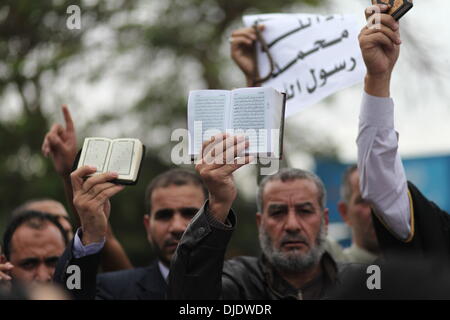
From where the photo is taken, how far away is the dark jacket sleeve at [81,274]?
2.76 m

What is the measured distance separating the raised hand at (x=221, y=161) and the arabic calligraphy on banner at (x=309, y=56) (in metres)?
1.00

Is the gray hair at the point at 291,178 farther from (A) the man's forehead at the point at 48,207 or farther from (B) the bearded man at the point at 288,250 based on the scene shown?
(A) the man's forehead at the point at 48,207

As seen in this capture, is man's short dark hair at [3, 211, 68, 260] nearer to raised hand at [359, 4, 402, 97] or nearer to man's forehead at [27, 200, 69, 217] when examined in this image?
man's forehead at [27, 200, 69, 217]

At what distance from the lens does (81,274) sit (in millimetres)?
2787

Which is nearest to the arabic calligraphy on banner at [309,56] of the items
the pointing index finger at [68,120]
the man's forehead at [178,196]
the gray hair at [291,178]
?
the gray hair at [291,178]

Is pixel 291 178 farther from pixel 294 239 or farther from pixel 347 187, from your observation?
pixel 347 187

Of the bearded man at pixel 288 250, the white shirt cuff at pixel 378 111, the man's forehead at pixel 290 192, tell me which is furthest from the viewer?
the man's forehead at pixel 290 192

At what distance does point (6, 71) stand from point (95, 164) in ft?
18.3

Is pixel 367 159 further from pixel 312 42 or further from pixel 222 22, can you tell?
pixel 222 22

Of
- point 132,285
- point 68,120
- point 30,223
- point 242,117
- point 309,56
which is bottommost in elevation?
point 132,285

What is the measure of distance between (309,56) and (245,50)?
32 centimetres

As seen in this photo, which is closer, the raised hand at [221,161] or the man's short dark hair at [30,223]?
the raised hand at [221,161]

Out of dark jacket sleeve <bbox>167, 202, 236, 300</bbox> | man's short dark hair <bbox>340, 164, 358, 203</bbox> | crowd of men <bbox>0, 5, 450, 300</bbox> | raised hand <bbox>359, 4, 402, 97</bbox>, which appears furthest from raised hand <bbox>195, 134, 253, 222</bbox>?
man's short dark hair <bbox>340, 164, 358, 203</bbox>

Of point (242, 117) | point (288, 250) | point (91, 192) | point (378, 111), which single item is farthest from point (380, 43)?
point (91, 192)
